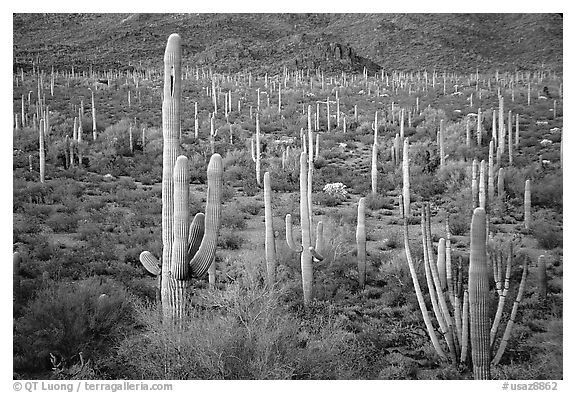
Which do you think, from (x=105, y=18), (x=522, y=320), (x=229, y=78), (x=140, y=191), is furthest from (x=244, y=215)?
(x=522, y=320)

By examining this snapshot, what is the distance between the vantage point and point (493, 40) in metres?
8.80

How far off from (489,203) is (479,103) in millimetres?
2189

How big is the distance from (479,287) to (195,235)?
283 cm

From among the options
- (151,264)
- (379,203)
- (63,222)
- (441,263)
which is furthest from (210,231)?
(379,203)

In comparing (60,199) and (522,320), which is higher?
(60,199)

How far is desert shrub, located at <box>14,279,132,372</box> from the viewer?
667 centimetres

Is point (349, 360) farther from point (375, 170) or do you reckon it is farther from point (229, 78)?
point (229, 78)

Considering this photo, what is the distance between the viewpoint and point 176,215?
6410 mm

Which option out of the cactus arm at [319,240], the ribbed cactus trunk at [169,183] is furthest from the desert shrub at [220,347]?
the cactus arm at [319,240]

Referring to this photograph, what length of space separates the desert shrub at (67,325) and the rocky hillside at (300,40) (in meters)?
3.10

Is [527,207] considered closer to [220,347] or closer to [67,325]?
[220,347]

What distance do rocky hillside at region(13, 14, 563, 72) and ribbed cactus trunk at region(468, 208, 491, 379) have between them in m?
3.11

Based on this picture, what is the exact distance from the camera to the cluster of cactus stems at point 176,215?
6.39 meters
